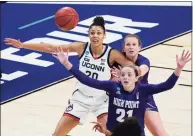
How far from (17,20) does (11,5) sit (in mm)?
759

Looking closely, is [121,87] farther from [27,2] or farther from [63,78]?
[27,2]

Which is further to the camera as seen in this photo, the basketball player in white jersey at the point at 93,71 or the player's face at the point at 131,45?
the basketball player in white jersey at the point at 93,71

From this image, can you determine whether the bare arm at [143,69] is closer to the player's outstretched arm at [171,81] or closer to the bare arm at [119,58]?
the bare arm at [119,58]

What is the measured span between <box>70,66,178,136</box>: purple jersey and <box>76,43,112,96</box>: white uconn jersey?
565 millimetres

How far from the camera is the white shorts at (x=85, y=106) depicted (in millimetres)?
6023

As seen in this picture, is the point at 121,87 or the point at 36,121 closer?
the point at 121,87

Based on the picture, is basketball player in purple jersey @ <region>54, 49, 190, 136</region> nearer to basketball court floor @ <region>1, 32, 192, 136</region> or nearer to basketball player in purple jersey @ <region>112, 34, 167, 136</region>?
basketball player in purple jersey @ <region>112, 34, 167, 136</region>

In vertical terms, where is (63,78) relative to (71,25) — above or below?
below

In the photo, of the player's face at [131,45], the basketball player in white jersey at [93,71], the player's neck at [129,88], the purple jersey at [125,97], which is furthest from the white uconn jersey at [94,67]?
the player's neck at [129,88]

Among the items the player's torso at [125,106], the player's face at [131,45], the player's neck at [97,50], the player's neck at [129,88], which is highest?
the player's face at [131,45]

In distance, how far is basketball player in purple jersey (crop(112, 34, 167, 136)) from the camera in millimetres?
5754

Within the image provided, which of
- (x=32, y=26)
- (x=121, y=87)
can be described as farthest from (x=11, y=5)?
(x=121, y=87)

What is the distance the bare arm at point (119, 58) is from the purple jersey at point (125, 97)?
0.54 m

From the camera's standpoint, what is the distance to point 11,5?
11484 mm
